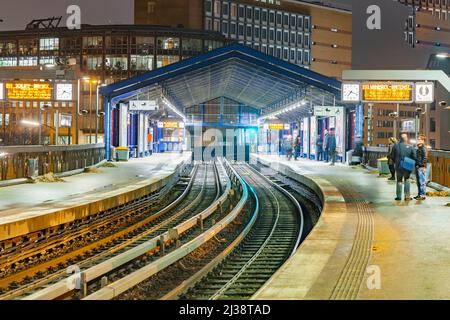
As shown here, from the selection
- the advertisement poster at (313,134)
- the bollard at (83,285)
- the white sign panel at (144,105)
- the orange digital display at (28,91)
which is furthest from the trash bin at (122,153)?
the bollard at (83,285)

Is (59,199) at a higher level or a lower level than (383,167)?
lower

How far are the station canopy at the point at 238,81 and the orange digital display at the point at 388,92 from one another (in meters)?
5.34

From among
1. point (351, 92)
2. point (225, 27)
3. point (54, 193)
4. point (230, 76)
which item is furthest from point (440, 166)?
point (225, 27)

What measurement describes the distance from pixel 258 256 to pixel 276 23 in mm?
103387

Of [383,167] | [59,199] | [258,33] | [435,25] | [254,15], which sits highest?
[254,15]

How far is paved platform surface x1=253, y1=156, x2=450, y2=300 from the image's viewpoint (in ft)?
21.2

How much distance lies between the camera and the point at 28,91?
79.9ft

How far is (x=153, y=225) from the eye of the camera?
16.2 meters

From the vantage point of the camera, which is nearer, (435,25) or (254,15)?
(435,25)

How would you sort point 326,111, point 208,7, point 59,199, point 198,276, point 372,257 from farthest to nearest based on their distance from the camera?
1. point 208,7
2. point 326,111
3. point 59,199
4. point 198,276
5. point 372,257

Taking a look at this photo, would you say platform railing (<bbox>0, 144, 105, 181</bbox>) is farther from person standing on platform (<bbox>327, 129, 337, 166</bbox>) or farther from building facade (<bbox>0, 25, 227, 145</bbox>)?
building facade (<bbox>0, 25, 227, 145</bbox>)

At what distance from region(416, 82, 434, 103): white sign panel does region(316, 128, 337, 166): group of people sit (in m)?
8.99

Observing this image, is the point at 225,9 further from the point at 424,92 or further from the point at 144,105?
the point at 424,92
